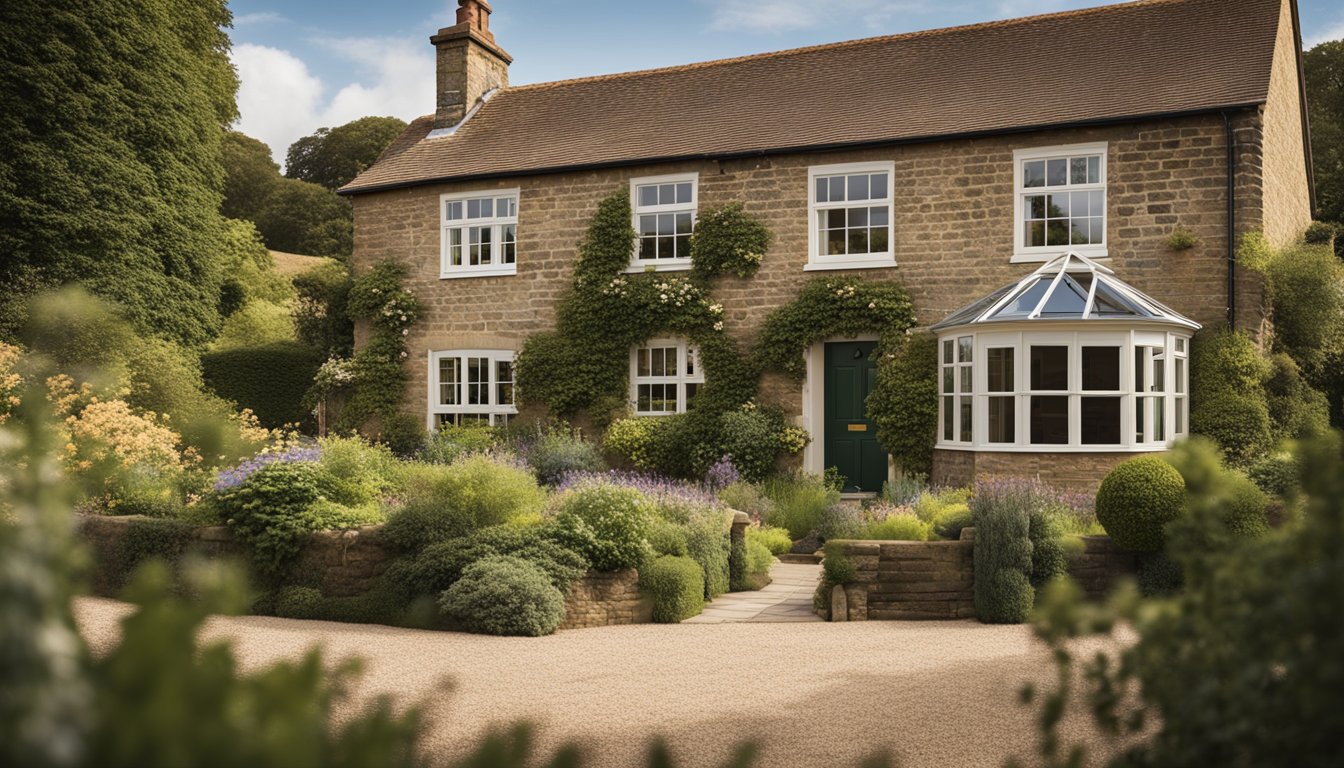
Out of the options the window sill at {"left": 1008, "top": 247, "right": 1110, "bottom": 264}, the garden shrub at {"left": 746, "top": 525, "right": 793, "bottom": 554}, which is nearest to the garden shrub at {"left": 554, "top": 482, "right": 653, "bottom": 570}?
the garden shrub at {"left": 746, "top": 525, "right": 793, "bottom": 554}

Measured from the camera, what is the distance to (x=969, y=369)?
14.7 metres

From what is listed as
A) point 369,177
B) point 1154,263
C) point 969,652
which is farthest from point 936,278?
point 369,177

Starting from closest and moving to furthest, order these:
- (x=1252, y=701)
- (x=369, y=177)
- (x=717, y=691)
Answer: 1. (x=1252, y=701)
2. (x=717, y=691)
3. (x=369, y=177)

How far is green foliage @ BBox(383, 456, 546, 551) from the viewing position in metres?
9.33

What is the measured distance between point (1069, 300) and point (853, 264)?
3474 mm

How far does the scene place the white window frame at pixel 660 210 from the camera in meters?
17.6

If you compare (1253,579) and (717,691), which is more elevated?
(1253,579)

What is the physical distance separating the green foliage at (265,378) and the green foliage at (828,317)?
38.4ft

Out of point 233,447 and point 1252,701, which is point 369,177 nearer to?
point 233,447

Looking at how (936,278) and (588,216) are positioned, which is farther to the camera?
(588,216)

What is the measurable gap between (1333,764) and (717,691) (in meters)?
4.87

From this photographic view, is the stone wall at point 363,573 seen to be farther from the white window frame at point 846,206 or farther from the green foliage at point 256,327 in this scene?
the green foliage at point 256,327

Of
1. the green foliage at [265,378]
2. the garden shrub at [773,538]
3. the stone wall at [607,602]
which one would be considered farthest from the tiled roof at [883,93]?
the stone wall at [607,602]

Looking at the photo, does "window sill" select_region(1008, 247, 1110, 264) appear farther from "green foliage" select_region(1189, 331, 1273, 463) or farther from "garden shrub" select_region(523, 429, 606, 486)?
"garden shrub" select_region(523, 429, 606, 486)
